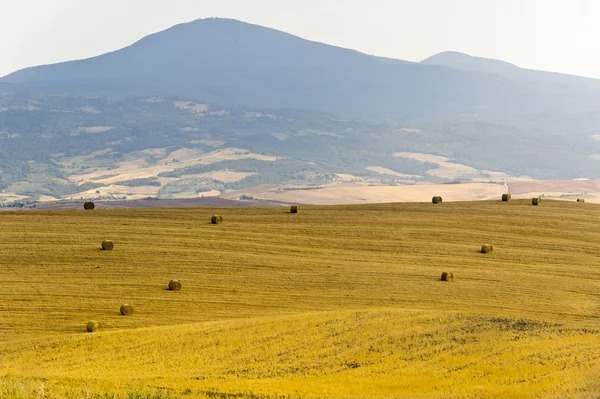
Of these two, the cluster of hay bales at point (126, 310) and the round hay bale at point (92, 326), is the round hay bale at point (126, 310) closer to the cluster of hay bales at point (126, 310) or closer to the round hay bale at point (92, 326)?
the cluster of hay bales at point (126, 310)

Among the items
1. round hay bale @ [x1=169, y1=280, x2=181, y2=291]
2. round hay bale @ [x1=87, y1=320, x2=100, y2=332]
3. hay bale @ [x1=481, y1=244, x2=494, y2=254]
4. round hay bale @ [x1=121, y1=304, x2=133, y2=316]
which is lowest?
round hay bale @ [x1=87, y1=320, x2=100, y2=332]

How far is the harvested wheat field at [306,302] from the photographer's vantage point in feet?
78.4

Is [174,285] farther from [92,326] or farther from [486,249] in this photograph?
[486,249]

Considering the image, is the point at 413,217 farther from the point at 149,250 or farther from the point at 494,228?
the point at 149,250

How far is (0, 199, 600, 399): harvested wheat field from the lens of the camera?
78.4ft

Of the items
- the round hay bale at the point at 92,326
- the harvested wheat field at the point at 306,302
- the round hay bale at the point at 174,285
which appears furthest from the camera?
the round hay bale at the point at 174,285

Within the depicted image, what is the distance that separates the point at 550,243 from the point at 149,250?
65.4 ft

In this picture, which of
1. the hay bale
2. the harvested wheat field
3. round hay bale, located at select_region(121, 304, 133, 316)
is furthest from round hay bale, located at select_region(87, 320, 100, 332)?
the hay bale

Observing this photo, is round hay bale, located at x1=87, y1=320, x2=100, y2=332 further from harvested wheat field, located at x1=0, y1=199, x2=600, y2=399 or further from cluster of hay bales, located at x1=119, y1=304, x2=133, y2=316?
cluster of hay bales, located at x1=119, y1=304, x2=133, y2=316

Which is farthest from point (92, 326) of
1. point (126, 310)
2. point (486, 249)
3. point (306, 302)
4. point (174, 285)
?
point (486, 249)

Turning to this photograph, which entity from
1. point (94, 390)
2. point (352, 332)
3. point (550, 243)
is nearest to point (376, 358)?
point (352, 332)

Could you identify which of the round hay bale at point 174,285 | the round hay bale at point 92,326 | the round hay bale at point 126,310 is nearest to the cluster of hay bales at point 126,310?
the round hay bale at point 126,310

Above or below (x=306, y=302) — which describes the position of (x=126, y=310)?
below

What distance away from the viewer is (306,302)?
36656 mm
